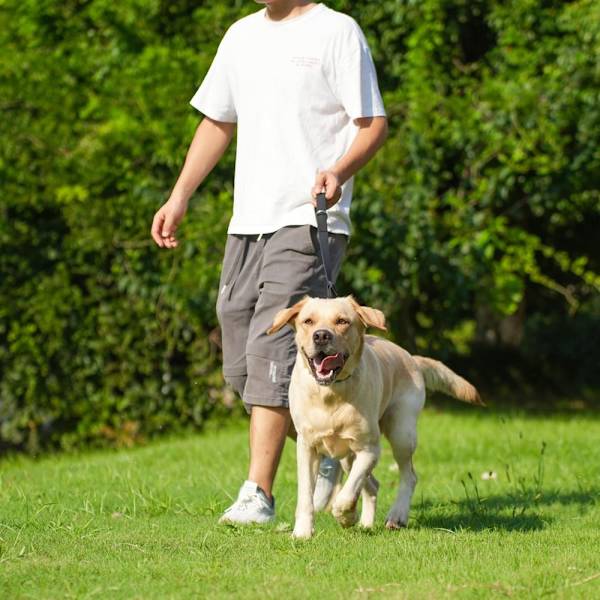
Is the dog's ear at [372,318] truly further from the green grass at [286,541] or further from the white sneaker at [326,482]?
the white sneaker at [326,482]

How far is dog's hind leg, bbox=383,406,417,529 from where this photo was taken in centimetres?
577

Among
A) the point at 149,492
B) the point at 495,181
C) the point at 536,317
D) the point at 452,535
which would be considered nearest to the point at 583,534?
the point at 452,535

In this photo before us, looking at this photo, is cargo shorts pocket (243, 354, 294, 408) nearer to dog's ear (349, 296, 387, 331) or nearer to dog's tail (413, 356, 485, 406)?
dog's ear (349, 296, 387, 331)

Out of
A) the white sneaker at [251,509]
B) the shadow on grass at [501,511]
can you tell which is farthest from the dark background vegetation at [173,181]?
the white sneaker at [251,509]

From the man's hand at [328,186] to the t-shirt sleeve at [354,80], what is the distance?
375 millimetres

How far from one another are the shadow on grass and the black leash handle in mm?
1205

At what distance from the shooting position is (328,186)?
17.9ft

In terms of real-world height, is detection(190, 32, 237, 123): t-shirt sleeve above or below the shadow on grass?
above

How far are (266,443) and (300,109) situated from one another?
61.2 inches

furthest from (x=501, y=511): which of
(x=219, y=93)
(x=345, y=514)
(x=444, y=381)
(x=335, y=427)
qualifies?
(x=219, y=93)

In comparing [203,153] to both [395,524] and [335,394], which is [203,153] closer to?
[335,394]

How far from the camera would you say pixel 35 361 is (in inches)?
521

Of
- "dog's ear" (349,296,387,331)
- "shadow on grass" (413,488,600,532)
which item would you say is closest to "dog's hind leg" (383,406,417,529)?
"shadow on grass" (413,488,600,532)

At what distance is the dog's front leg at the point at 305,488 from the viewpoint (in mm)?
5273
